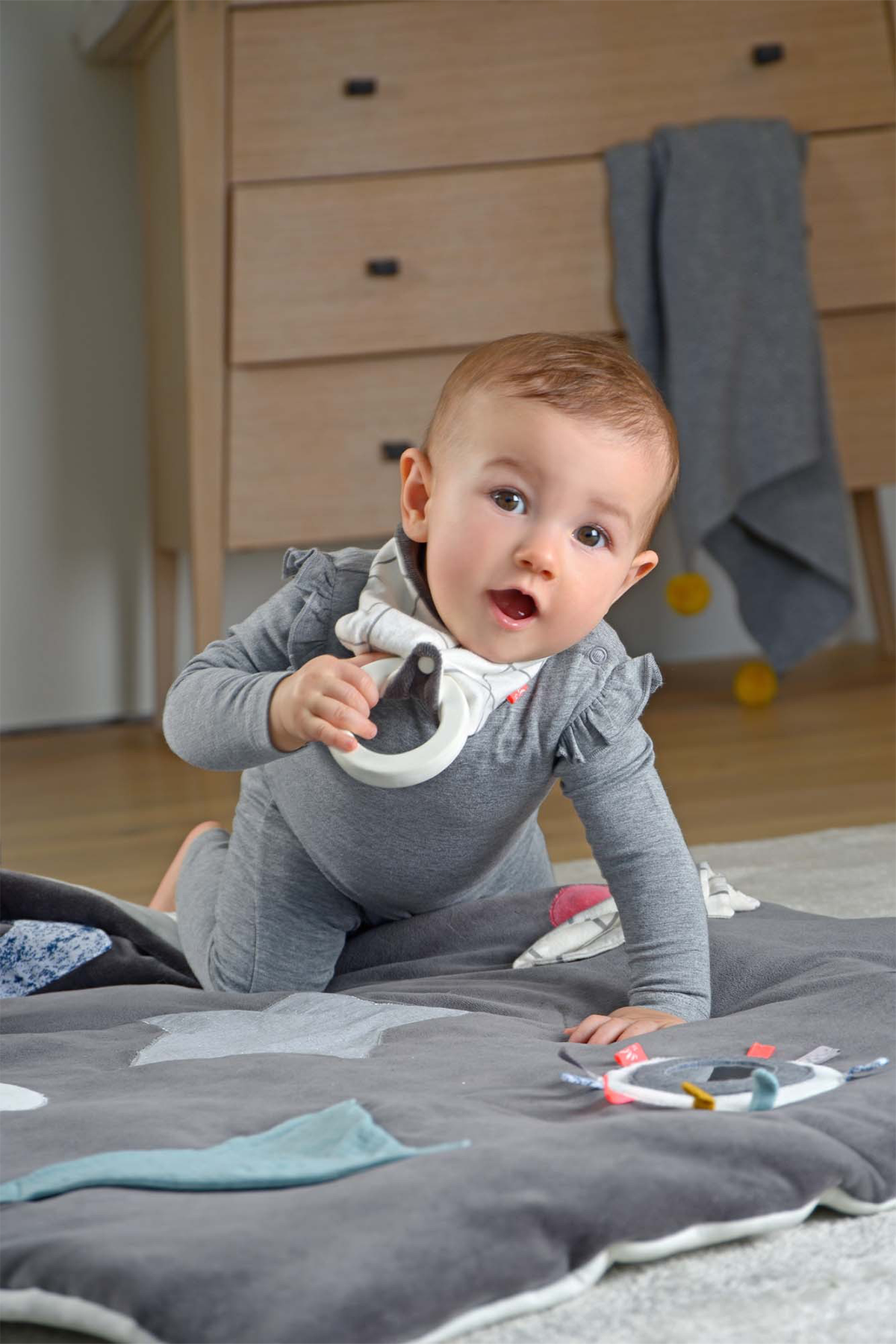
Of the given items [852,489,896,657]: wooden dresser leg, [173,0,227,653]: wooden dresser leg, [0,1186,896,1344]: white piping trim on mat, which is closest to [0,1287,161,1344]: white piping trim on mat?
[0,1186,896,1344]: white piping trim on mat

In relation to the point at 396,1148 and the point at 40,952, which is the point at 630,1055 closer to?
the point at 396,1148

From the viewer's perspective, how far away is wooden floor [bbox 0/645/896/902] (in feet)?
5.20

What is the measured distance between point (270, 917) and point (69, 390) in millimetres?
1689

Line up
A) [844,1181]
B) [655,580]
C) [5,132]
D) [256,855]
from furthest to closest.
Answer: [655,580], [5,132], [256,855], [844,1181]

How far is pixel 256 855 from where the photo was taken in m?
1.00

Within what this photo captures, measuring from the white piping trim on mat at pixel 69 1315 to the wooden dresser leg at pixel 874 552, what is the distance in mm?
2267

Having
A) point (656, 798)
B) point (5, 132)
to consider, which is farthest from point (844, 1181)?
point (5, 132)

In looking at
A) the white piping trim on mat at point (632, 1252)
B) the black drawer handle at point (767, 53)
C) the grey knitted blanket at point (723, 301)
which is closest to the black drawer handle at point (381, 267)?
the grey knitted blanket at point (723, 301)

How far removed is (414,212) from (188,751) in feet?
4.88

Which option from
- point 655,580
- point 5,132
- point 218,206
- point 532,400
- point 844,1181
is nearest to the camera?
point 844,1181

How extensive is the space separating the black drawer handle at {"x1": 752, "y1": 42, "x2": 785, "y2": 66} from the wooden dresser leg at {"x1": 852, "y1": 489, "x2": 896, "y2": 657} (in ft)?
2.36

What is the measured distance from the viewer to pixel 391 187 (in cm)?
216

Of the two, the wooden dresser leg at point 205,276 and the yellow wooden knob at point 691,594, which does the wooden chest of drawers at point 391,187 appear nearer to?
the wooden dresser leg at point 205,276

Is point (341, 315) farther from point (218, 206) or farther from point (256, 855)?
point (256, 855)
